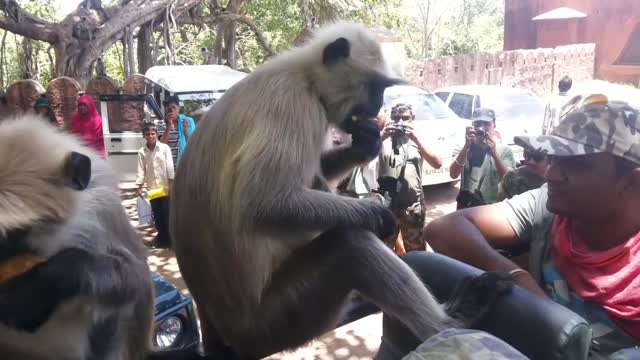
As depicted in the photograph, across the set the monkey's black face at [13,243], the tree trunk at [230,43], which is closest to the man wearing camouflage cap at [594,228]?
the monkey's black face at [13,243]

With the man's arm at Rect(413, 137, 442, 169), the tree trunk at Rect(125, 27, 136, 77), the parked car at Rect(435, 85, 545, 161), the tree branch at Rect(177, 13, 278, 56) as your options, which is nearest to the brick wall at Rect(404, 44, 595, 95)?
the tree branch at Rect(177, 13, 278, 56)

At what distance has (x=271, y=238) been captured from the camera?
2277mm

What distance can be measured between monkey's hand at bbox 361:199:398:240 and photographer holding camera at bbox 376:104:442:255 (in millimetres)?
2820

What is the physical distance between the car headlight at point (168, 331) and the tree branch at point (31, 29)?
493 inches

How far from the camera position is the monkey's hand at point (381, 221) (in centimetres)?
227

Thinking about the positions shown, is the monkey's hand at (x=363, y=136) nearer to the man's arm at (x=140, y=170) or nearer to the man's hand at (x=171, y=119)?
the man's arm at (x=140, y=170)

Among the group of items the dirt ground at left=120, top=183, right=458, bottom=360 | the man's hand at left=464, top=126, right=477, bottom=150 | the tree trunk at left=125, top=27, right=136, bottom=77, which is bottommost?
the dirt ground at left=120, top=183, right=458, bottom=360

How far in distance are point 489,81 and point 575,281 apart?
18.9 m

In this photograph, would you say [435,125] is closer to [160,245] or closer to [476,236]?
[160,245]

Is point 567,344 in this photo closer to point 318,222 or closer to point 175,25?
Result: point 318,222

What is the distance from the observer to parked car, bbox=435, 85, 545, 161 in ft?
30.3

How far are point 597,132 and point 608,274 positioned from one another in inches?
20.5

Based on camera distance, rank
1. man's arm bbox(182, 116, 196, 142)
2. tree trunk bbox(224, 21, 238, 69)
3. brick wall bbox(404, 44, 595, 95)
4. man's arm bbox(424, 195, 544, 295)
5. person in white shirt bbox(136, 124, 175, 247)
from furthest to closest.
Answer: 1. brick wall bbox(404, 44, 595, 95)
2. tree trunk bbox(224, 21, 238, 69)
3. man's arm bbox(182, 116, 196, 142)
4. person in white shirt bbox(136, 124, 175, 247)
5. man's arm bbox(424, 195, 544, 295)

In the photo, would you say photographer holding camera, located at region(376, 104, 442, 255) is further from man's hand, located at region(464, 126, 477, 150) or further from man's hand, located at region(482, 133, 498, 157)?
man's hand, located at region(482, 133, 498, 157)
